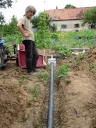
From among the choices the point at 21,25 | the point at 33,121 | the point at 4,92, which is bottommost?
the point at 33,121

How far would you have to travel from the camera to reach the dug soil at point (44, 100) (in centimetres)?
416

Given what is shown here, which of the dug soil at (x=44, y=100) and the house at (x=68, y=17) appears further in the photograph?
the house at (x=68, y=17)

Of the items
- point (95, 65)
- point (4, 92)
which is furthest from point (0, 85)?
point (95, 65)

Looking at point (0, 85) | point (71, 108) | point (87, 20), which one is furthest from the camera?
point (87, 20)

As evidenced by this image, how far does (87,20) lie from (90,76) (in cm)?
3926

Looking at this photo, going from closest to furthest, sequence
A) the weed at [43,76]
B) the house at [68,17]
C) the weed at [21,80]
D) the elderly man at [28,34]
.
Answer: the weed at [21,80], the elderly man at [28,34], the weed at [43,76], the house at [68,17]

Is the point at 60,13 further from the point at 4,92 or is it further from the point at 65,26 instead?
the point at 4,92

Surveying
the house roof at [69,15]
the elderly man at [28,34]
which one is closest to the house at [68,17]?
the house roof at [69,15]

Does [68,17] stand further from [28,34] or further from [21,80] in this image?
[21,80]

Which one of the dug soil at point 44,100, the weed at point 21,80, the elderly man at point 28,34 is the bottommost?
the dug soil at point 44,100

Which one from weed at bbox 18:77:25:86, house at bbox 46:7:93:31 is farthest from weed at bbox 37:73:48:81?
house at bbox 46:7:93:31

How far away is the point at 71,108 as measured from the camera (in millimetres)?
4523

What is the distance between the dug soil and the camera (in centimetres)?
416

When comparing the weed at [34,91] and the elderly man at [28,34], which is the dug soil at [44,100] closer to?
the weed at [34,91]
